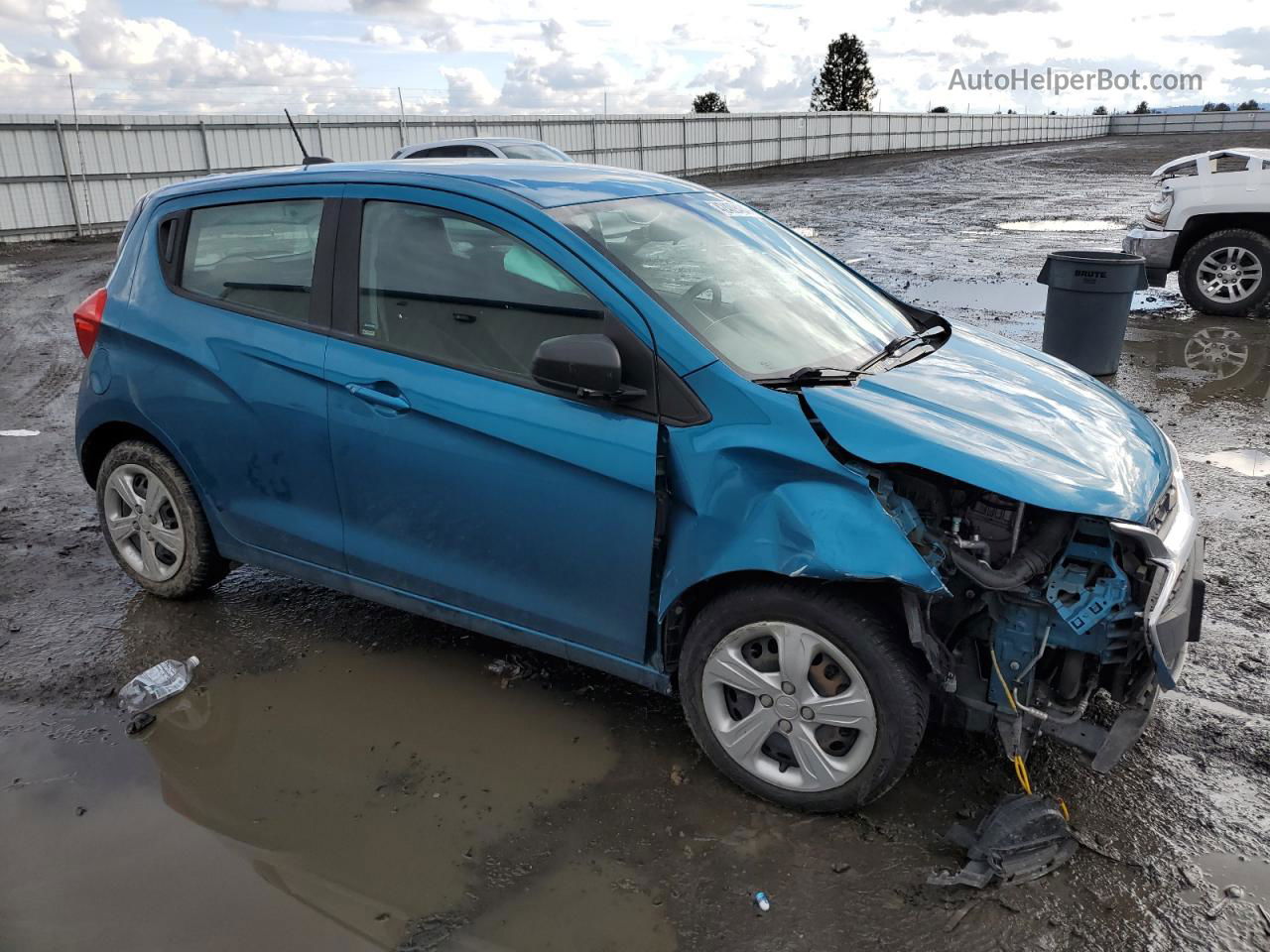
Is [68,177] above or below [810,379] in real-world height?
below

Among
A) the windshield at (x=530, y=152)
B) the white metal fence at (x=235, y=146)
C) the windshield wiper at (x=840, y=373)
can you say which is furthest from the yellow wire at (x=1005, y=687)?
the white metal fence at (x=235, y=146)

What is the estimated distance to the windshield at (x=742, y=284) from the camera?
10.6 feet

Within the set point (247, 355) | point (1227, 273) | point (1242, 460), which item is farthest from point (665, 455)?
point (1227, 273)

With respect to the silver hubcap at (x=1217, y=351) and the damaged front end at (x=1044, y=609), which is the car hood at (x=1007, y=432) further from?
the silver hubcap at (x=1217, y=351)

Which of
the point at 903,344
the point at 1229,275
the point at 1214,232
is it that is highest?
the point at 903,344

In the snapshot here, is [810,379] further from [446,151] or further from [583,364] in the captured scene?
[446,151]

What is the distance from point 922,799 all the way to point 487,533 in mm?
1638

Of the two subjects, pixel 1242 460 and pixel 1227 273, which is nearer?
pixel 1242 460

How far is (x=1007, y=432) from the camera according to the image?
2.98m

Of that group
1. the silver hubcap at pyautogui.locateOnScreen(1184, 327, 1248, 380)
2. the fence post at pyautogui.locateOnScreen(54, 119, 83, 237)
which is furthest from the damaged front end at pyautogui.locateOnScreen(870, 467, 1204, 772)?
the fence post at pyautogui.locateOnScreen(54, 119, 83, 237)

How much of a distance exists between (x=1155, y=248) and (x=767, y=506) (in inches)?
348

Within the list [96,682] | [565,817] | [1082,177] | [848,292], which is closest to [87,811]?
[96,682]

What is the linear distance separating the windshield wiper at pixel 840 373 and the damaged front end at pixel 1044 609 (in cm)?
39

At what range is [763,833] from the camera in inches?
118
